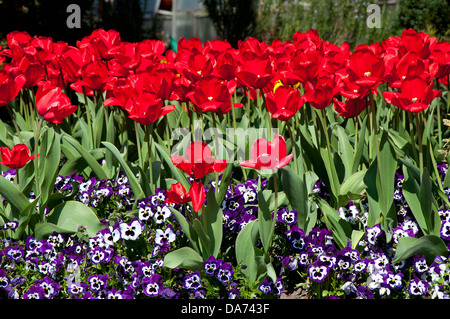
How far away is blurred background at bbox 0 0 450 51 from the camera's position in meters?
6.34

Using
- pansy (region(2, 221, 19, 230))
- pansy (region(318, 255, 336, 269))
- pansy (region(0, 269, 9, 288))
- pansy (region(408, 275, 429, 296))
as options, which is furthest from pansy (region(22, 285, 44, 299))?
pansy (region(408, 275, 429, 296))

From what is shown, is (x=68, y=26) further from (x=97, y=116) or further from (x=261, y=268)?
(x=261, y=268)

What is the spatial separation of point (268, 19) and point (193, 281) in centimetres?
723

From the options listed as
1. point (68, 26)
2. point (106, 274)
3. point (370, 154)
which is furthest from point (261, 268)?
point (68, 26)

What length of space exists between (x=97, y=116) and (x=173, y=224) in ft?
3.06

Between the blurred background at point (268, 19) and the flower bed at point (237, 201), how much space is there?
388 cm

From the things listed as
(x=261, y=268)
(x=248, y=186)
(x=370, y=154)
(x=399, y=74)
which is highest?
(x=399, y=74)

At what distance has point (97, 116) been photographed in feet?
9.01

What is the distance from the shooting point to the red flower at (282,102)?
180cm

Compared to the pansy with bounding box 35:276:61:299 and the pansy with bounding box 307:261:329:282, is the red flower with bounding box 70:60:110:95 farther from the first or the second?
the pansy with bounding box 307:261:329:282

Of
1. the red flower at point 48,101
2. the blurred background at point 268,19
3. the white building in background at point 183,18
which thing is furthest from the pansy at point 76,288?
the white building in background at point 183,18

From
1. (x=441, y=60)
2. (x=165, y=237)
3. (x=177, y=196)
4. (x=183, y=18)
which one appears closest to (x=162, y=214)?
(x=165, y=237)

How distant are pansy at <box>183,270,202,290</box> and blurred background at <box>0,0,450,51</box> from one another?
4584 mm
